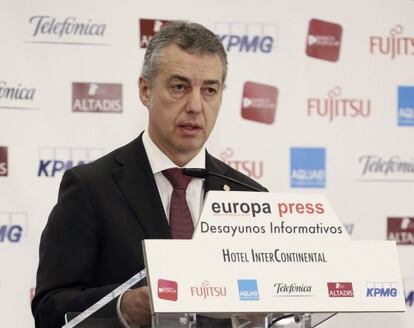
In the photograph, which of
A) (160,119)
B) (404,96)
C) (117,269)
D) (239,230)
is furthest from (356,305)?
(404,96)

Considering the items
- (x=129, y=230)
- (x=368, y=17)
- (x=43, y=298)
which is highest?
(x=368, y=17)

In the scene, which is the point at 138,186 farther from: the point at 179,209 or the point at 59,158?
the point at 59,158

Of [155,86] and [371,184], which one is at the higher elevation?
[155,86]

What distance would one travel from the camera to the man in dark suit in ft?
7.73

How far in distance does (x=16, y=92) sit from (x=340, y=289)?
2.23 meters

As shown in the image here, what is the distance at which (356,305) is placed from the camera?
190 cm

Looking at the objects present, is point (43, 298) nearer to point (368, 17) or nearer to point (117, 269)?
point (117, 269)

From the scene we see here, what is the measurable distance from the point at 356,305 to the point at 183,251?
395mm

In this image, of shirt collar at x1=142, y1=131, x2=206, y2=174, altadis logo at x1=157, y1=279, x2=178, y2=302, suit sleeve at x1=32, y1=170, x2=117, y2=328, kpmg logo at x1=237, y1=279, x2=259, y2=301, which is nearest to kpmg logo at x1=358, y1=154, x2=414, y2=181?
shirt collar at x1=142, y1=131, x2=206, y2=174

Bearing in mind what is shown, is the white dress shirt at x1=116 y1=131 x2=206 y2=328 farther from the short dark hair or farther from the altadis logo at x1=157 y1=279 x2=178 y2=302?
the altadis logo at x1=157 y1=279 x2=178 y2=302

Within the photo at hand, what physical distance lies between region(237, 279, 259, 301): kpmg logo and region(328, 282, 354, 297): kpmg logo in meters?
0.17

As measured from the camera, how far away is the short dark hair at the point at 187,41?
254 cm

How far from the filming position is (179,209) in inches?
98.0

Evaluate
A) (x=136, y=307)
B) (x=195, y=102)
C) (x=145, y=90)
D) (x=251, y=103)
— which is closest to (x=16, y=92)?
(x=251, y=103)
